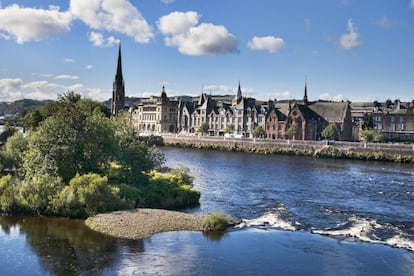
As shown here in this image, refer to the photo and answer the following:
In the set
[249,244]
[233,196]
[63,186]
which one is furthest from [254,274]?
[233,196]

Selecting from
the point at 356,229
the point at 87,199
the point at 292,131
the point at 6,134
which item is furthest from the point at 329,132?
the point at 87,199

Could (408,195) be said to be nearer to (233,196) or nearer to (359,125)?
(233,196)

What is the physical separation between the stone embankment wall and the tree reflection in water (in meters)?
73.3

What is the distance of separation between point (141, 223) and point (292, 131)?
89.7 metres

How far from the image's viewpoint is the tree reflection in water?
25.9 m

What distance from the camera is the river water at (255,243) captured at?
26219 mm

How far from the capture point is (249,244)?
3073cm

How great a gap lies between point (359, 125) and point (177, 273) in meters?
109

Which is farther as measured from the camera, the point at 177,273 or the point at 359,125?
the point at 359,125

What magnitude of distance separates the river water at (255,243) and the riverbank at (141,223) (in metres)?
0.85

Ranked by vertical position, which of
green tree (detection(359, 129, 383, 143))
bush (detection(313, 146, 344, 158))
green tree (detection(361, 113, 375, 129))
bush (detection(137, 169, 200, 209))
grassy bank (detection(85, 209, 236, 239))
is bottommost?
grassy bank (detection(85, 209, 236, 239))

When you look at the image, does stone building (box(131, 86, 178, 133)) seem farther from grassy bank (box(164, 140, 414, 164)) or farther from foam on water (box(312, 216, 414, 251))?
foam on water (box(312, 216, 414, 251))

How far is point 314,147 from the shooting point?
334 ft

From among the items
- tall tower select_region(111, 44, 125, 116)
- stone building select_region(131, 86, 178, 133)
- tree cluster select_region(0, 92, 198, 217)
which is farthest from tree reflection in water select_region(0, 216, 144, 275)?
tall tower select_region(111, 44, 125, 116)
